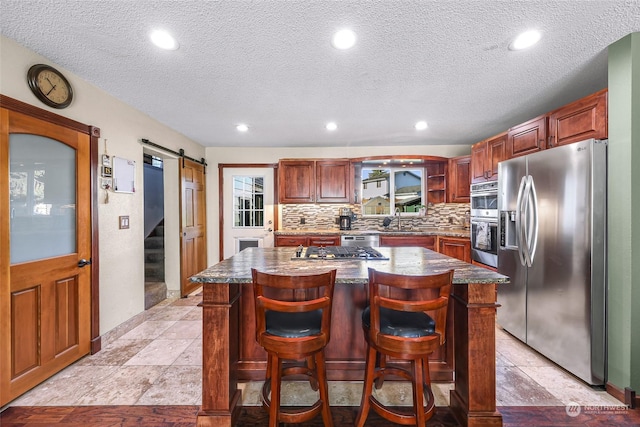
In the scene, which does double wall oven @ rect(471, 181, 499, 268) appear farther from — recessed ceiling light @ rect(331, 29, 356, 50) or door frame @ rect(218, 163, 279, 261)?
door frame @ rect(218, 163, 279, 261)

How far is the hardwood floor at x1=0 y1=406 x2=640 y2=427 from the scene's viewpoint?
1.64 m

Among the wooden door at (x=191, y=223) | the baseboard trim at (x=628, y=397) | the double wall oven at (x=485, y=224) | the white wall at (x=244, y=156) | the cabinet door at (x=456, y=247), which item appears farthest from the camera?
the white wall at (x=244, y=156)

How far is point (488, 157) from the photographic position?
134 inches

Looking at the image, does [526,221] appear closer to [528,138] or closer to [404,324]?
[528,138]

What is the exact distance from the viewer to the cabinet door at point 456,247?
148 inches

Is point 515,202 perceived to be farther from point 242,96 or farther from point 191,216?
point 191,216

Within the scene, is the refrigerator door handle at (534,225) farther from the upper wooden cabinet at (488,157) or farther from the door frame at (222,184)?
the door frame at (222,184)

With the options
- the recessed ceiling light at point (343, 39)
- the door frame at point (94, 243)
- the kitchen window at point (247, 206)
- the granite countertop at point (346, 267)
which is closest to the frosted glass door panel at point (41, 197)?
the door frame at point (94, 243)

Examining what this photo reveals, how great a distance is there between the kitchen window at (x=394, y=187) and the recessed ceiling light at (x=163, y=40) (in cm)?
342

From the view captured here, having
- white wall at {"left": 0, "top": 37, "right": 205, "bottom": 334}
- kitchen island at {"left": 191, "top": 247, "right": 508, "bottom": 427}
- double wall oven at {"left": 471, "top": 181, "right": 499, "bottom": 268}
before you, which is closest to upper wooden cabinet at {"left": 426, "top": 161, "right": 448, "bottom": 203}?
double wall oven at {"left": 471, "top": 181, "right": 499, "bottom": 268}

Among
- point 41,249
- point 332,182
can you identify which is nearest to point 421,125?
→ point 332,182

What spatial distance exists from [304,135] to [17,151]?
2.99m

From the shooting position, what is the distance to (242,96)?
8.77 ft

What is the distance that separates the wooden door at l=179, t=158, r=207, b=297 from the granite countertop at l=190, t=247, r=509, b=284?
229 cm
